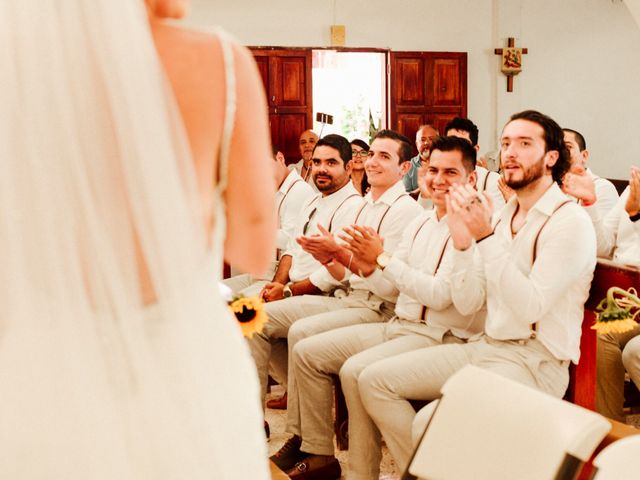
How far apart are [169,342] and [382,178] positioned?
3551 mm

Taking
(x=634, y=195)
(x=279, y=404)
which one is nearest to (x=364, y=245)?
(x=279, y=404)

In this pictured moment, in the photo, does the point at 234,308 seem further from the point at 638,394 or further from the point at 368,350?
the point at 638,394

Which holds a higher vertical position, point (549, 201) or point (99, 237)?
point (99, 237)

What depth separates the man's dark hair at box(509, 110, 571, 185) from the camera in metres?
3.46

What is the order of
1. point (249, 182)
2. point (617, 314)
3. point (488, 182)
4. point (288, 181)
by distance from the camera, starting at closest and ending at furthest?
point (249, 182)
point (617, 314)
point (488, 182)
point (288, 181)

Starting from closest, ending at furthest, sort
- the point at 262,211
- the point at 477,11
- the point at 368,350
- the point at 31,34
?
the point at 31,34 → the point at 262,211 → the point at 368,350 → the point at 477,11

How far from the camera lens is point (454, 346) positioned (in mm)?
3389

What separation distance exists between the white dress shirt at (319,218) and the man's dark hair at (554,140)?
1522 millimetres

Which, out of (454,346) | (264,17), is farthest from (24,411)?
(264,17)

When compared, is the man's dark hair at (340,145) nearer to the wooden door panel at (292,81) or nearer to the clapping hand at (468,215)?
the clapping hand at (468,215)

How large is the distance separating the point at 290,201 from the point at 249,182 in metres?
4.67

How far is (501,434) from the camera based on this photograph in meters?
1.93

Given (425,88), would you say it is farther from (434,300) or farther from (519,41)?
(434,300)

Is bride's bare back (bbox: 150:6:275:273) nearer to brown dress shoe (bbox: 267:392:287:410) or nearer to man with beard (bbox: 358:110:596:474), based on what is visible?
man with beard (bbox: 358:110:596:474)
